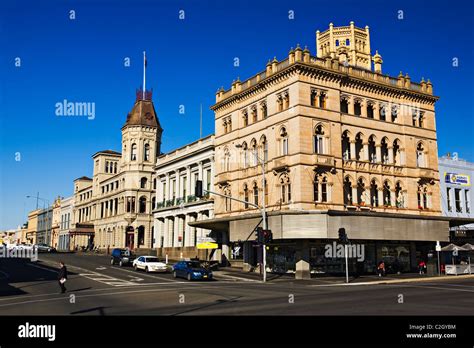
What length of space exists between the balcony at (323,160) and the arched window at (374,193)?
601cm

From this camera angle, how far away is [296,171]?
40.8 meters

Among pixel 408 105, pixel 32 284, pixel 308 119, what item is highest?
pixel 408 105

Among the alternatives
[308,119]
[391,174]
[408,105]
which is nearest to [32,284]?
[308,119]

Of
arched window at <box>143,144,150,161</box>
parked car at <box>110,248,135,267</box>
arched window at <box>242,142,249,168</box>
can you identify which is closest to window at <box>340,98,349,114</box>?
arched window at <box>242,142,249,168</box>

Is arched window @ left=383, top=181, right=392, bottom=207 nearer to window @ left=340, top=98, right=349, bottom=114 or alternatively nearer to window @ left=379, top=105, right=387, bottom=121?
window @ left=379, top=105, right=387, bottom=121

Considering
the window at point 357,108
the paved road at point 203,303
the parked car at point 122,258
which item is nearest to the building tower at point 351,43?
the window at point 357,108

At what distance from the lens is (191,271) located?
3688 centimetres

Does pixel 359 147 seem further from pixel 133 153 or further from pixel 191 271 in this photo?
pixel 133 153

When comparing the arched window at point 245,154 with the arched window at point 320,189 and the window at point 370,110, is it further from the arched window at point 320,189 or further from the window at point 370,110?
the window at point 370,110

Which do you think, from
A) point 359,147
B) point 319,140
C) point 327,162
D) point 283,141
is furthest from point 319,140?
point 359,147

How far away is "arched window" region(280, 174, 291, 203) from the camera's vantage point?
41722 mm

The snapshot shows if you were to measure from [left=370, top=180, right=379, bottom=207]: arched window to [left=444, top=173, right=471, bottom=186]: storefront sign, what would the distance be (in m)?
13.3
